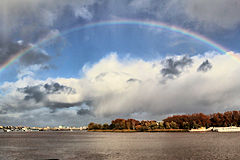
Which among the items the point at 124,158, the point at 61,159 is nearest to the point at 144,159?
the point at 124,158

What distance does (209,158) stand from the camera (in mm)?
56656

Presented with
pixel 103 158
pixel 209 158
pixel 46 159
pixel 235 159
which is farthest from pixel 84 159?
pixel 235 159

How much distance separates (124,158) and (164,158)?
9.20m

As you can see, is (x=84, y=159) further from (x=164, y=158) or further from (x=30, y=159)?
(x=164, y=158)

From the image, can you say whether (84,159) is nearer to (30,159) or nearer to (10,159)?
(30,159)

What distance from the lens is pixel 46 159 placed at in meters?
55.2

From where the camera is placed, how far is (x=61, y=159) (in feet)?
181

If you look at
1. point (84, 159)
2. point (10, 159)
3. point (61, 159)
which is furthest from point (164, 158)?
point (10, 159)

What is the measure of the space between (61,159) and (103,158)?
949 centimetres

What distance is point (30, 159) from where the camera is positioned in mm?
56188

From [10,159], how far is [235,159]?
1981 inches

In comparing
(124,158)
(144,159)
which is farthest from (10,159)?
(144,159)

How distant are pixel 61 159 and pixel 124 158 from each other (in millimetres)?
14222

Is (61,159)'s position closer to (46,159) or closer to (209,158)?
(46,159)
